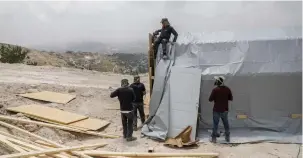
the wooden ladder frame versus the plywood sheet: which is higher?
the wooden ladder frame

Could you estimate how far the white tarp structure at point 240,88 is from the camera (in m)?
9.49

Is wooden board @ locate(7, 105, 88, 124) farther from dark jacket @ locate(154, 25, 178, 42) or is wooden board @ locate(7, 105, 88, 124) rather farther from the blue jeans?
the blue jeans

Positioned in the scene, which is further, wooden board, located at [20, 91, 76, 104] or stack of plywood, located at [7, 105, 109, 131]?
wooden board, located at [20, 91, 76, 104]

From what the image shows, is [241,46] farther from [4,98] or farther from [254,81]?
[4,98]

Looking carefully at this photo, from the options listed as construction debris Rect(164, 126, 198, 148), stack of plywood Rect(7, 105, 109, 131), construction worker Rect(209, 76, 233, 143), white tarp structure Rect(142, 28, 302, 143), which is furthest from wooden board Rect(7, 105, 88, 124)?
construction worker Rect(209, 76, 233, 143)

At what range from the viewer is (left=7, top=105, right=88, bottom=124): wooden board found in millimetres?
10305

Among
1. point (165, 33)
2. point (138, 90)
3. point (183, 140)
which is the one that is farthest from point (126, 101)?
point (165, 33)

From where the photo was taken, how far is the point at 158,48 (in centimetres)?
1052

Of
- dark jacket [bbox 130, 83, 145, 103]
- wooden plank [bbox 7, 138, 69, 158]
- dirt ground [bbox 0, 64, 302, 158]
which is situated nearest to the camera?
wooden plank [bbox 7, 138, 69, 158]

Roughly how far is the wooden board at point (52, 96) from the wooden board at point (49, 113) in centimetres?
103

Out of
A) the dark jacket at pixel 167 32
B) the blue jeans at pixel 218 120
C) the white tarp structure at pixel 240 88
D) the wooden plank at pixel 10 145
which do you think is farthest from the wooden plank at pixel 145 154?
the dark jacket at pixel 167 32

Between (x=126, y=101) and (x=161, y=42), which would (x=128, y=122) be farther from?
(x=161, y=42)

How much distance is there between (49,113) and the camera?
424 inches

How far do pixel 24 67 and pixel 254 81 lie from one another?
15459 millimetres
